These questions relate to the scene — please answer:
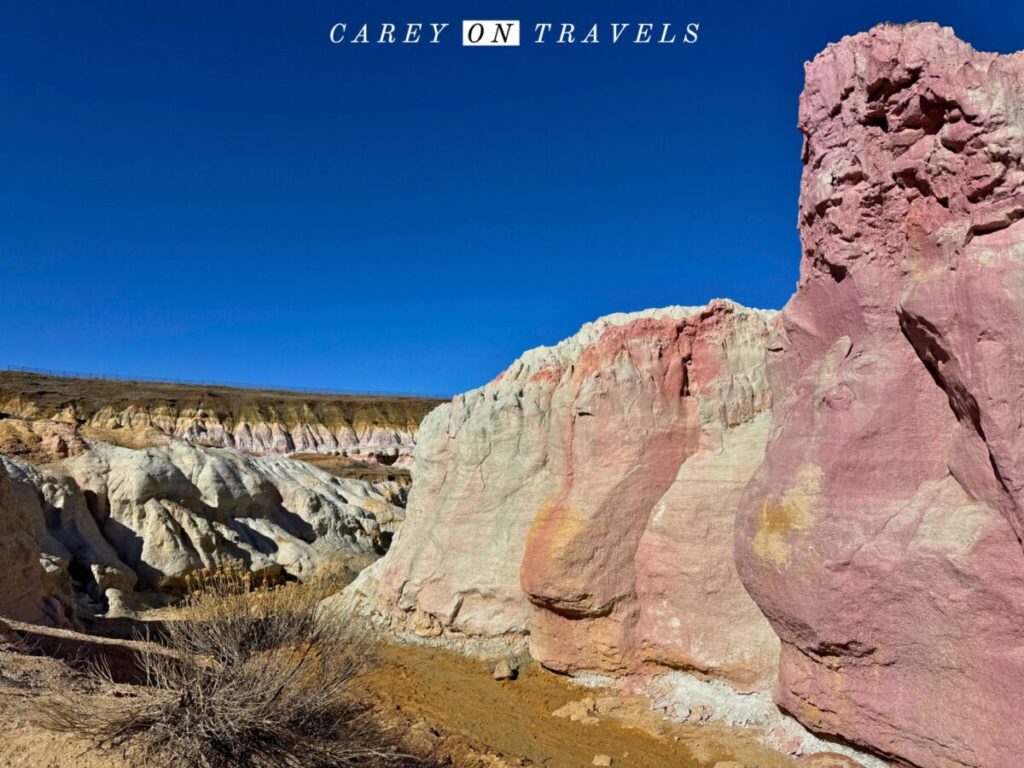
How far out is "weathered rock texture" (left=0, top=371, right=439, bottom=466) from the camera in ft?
180

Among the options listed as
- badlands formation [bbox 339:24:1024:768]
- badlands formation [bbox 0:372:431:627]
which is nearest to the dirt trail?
badlands formation [bbox 339:24:1024:768]

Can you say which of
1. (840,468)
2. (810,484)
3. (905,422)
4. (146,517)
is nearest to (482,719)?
(810,484)

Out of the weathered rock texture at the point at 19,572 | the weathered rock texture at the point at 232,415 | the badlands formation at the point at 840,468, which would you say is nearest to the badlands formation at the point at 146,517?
the weathered rock texture at the point at 19,572

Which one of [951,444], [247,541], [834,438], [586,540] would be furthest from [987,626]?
[247,541]

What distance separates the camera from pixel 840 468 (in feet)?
20.0

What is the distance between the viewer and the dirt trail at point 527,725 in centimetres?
699

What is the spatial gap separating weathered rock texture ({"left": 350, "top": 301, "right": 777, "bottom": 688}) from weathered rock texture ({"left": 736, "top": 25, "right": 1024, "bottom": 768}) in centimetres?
106

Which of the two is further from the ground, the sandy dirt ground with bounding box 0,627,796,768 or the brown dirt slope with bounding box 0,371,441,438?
the brown dirt slope with bounding box 0,371,441,438

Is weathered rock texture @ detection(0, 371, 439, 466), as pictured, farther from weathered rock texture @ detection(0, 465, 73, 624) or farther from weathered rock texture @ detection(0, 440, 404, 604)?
weathered rock texture @ detection(0, 465, 73, 624)

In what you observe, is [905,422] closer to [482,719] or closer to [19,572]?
[482,719]

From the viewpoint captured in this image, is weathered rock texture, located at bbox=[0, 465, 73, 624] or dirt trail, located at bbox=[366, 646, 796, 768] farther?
weathered rock texture, located at bbox=[0, 465, 73, 624]

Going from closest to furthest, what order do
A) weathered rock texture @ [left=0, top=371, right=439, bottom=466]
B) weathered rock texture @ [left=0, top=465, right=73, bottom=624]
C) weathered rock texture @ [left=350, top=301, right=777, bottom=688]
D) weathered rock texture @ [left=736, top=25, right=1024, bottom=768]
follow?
weathered rock texture @ [left=736, top=25, right=1024, bottom=768] → weathered rock texture @ [left=350, top=301, right=777, bottom=688] → weathered rock texture @ [left=0, top=465, right=73, bottom=624] → weathered rock texture @ [left=0, top=371, right=439, bottom=466]

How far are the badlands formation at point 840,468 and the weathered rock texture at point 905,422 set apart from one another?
0.06 feet

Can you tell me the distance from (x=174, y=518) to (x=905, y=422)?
52.0 feet
